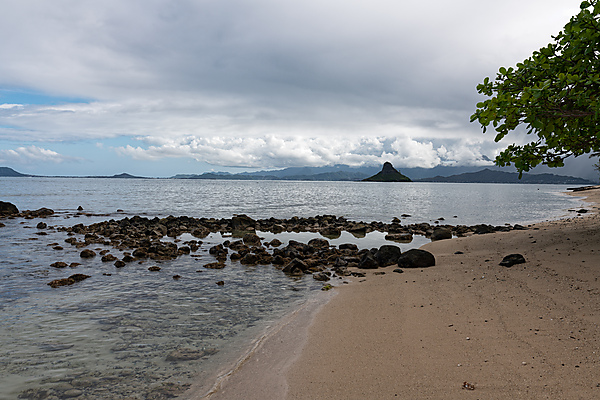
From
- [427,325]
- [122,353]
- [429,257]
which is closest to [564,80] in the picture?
[427,325]

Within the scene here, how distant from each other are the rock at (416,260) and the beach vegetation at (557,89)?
617 centimetres

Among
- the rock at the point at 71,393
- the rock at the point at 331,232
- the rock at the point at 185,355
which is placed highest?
the rock at the point at 71,393

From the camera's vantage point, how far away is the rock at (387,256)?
50.7ft

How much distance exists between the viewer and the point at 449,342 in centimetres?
652

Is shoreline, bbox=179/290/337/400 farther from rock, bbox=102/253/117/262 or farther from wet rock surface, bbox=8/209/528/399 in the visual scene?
rock, bbox=102/253/117/262

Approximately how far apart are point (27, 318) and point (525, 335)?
12.4m

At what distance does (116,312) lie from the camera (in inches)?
384

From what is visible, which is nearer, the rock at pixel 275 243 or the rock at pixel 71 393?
the rock at pixel 71 393

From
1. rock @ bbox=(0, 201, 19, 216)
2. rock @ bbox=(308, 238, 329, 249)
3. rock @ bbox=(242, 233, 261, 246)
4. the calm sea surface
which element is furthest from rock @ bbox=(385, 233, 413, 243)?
rock @ bbox=(0, 201, 19, 216)

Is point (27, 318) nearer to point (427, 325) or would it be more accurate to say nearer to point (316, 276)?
point (316, 276)

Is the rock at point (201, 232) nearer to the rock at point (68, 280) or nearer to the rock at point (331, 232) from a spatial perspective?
the rock at point (331, 232)

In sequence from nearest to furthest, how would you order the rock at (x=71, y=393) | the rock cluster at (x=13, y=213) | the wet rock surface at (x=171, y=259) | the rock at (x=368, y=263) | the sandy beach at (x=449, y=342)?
1. the sandy beach at (x=449, y=342)
2. the rock at (x=71, y=393)
3. the wet rock surface at (x=171, y=259)
4. the rock at (x=368, y=263)
5. the rock cluster at (x=13, y=213)

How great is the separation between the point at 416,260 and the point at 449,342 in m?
8.14

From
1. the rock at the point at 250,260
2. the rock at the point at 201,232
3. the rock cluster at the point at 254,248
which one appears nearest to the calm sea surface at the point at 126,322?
the rock at the point at 250,260
